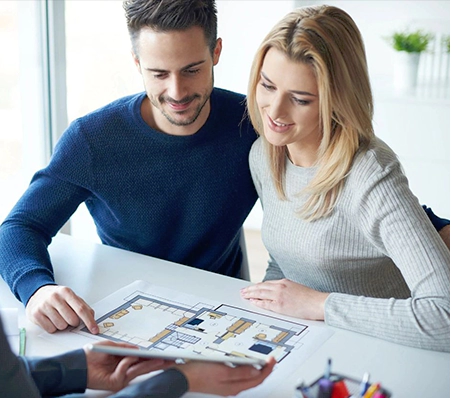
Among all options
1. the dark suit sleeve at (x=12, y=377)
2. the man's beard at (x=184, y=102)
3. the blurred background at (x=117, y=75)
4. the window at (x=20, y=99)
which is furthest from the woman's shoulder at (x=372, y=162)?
the window at (x=20, y=99)

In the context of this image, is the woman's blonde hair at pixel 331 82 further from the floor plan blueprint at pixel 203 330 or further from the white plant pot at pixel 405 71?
the white plant pot at pixel 405 71

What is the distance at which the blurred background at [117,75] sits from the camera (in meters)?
2.61

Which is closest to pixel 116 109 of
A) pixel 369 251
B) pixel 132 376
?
pixel 369 251

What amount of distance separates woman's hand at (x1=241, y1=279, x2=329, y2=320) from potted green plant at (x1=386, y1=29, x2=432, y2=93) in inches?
86.1

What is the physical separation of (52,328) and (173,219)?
556 millimetres

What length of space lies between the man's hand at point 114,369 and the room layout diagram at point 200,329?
0.33ft

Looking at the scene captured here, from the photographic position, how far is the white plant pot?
327 cm

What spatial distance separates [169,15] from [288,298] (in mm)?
708

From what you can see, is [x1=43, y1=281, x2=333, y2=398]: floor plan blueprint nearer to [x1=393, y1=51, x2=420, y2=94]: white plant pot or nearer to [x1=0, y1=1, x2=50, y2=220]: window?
[x1=0, y1=1, x2=50, y2=220]: window

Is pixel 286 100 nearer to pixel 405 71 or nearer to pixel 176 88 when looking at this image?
pixel 176 88

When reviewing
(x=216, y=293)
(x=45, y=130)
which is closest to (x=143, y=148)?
(x=216, y=293)

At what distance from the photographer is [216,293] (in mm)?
1440

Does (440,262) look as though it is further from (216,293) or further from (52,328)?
(52,328)

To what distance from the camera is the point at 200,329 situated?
1.27 metres
